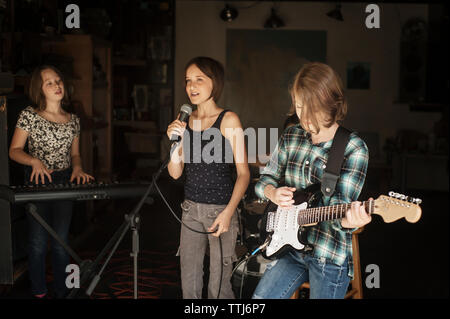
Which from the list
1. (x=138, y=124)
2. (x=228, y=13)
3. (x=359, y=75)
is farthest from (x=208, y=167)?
(x=359, y=75)

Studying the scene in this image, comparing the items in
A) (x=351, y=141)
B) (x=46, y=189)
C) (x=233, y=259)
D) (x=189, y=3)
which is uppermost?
(x=189, y=3)

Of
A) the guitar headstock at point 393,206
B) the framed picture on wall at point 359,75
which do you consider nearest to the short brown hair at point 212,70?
the guitar headstock at point 393,206

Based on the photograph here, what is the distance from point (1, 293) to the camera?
346cm

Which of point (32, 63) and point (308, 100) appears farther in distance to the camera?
point (32, 63)

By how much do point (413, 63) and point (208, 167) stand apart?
634 cm

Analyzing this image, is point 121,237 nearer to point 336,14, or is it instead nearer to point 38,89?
point 38,89

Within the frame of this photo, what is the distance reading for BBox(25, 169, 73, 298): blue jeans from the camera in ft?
10.6

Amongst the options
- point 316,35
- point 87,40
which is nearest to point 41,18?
point 87,40

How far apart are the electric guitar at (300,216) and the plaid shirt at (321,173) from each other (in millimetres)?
37

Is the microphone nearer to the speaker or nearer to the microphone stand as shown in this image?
the microphone stand

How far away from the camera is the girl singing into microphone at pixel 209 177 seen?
242 cm

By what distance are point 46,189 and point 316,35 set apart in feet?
20.6
